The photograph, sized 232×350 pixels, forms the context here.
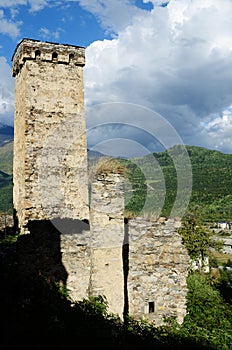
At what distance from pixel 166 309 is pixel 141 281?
0.73 metres

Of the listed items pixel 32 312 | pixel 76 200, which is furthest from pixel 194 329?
pixel 76 200

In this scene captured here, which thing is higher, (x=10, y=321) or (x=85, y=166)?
(x=85, y=166)

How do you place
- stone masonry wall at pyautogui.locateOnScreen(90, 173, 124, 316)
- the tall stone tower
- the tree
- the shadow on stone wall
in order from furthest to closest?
the tree, the tall stone tower, the shadow on stone wall, stone masonry wall at pyautogui.locateOnScreen(90, 173, 124, 316)

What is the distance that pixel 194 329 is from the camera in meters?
6.54

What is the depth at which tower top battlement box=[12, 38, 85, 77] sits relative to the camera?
485 inches

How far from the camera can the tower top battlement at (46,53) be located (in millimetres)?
12320

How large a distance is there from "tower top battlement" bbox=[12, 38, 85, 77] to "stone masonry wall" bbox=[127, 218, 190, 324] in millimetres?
8382

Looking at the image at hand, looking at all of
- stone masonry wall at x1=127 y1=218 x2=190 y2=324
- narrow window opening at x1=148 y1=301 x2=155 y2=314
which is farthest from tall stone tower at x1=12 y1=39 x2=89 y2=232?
narrow window opening at x1=148 y1=301 x2=155 y2=314

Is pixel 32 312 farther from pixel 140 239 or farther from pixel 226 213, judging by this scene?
pixel 226 213

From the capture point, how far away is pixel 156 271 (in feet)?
21.9

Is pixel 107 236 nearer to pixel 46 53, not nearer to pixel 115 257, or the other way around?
pixel 115 257

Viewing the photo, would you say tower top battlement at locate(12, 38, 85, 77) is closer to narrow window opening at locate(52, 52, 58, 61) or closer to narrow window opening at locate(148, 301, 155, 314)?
narrow window opening at locate(52, 52, 58, 61)

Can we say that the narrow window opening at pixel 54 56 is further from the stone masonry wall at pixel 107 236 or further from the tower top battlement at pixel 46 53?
the stone masonry wall at pixel 107 236

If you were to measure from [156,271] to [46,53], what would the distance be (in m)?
9.26
